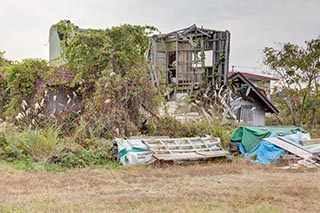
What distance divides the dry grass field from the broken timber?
56cm

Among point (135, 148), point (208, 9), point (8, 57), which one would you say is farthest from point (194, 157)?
point (8, 57)

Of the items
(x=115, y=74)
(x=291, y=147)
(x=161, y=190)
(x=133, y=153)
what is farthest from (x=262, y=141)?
(x=161, y=190)

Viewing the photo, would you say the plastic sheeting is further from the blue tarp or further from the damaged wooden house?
the damaged wooden house

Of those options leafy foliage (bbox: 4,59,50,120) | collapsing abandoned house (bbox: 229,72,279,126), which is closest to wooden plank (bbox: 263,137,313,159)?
leafy foliage (bbox: 4,59,50,120)

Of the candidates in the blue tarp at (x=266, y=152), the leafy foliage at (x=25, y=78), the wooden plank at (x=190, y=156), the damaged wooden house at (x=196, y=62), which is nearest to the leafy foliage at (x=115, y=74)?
the leafy foliage at (x=25, y=78)

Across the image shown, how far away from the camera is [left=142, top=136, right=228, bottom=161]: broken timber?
1008cm

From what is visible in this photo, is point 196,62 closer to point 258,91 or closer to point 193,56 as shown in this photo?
point 193,56

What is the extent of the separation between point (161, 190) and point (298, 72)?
540 inches

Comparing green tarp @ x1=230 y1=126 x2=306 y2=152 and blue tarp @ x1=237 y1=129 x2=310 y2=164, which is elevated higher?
green tarp @ x1=230 y1=126 x2=306 y2=152

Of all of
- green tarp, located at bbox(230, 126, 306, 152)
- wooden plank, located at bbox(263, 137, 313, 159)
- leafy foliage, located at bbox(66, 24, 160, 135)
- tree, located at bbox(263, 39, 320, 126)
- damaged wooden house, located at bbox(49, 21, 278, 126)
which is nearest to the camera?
wooden plank, located at bbox(263, 137, 313, 159)

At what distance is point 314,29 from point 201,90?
5.82 metres

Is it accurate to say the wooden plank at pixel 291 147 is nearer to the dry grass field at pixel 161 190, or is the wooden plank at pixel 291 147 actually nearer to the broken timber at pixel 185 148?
the dry grass field at pixel 161 190

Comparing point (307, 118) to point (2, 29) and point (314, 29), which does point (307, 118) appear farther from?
point (2, 29)

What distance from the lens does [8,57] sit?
1967 centimetres
